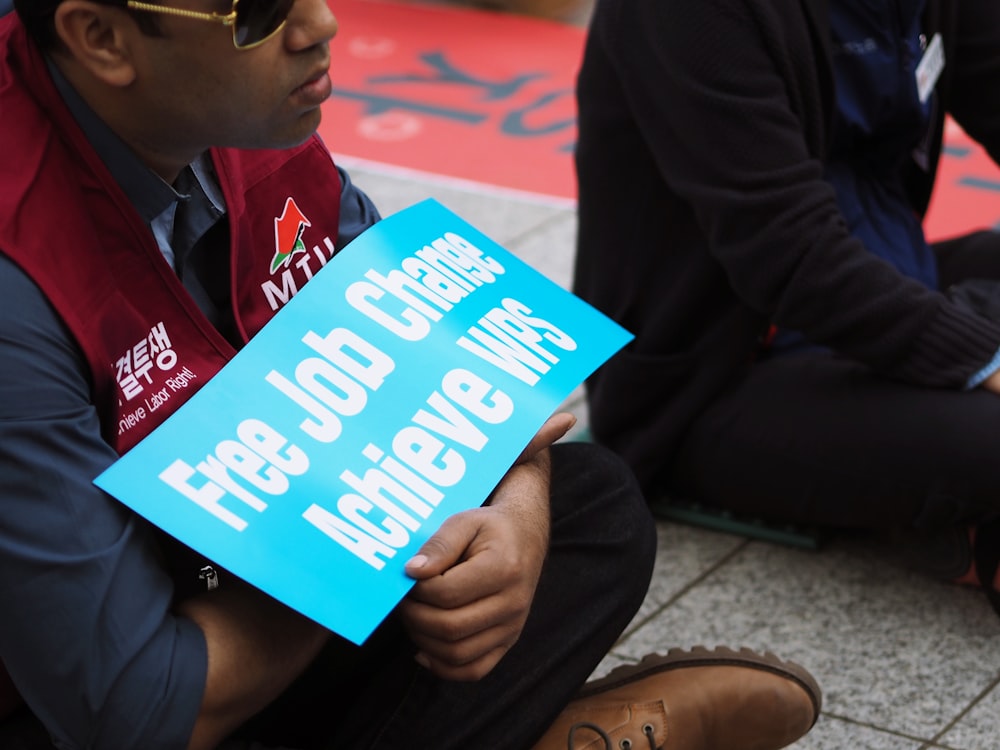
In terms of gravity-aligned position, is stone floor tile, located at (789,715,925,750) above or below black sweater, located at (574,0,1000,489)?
below

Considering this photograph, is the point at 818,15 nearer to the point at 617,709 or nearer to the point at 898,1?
the point at 898,1

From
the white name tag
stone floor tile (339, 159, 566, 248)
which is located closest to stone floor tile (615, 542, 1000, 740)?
the white name tag

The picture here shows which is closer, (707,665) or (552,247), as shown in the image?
(707,665)

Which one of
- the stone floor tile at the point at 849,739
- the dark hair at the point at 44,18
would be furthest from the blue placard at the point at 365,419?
the stone floor tile at the point at 849,739

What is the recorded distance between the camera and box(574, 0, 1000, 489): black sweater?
2.27 metres

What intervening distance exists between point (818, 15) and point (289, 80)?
110cm

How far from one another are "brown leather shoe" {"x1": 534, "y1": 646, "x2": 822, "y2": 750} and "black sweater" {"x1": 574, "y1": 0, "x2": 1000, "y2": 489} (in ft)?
2.14

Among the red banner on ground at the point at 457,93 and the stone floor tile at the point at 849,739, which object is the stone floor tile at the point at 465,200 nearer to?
the red banner on ground at the point at 457,93

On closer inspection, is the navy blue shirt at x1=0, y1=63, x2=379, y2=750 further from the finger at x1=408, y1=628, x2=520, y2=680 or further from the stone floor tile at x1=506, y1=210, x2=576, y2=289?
the stone floor tile at x1=506, y1=210, x2=576, y2=289

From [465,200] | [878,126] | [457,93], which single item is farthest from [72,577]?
[457,93]

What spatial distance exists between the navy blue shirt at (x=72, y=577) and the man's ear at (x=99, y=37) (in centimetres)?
21

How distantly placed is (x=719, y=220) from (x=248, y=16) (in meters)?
1.07

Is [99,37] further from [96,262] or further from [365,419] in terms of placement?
[365,419]

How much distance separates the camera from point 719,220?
91.5 inches
